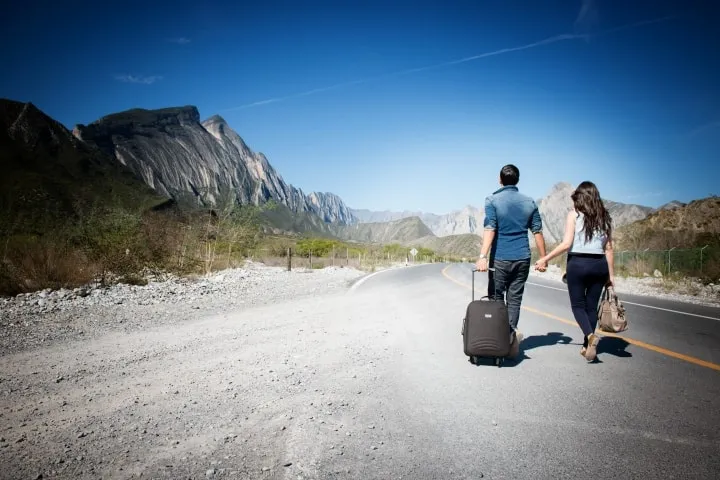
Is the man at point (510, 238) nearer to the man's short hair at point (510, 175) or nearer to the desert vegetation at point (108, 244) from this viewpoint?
the man's short hair at point (510, 175)

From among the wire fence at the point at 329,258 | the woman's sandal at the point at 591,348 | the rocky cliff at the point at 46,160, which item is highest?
the rocky cliff at the point at 46,160

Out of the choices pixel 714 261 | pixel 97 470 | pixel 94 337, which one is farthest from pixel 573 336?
pixel 714 261

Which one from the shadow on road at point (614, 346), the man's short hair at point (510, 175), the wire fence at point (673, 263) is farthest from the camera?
the wire fence at point (673, 263)

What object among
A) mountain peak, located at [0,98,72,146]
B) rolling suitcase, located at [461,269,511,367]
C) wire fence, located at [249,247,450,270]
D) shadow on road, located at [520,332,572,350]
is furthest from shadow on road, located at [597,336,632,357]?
mountain peak, located at [0,98,72,146]

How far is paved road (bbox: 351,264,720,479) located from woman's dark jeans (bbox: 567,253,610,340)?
1.68 ft

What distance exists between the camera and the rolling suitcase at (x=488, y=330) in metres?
4.02

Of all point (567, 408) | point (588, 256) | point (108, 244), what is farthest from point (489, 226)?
point (108, 244)

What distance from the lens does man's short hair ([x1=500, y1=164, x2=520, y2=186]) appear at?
4.49 m

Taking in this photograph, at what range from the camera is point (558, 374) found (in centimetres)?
384

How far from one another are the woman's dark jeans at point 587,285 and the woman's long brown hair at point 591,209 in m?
0.28

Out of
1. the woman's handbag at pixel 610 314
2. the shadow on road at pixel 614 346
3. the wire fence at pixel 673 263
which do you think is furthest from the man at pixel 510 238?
the wire fence at pixel 673 263

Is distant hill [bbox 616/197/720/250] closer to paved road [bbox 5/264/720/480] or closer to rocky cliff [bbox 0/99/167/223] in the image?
paved road [bbox 5/264/720/480]

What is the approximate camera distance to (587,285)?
437cm

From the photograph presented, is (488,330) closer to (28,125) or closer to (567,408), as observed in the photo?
(567,408)
